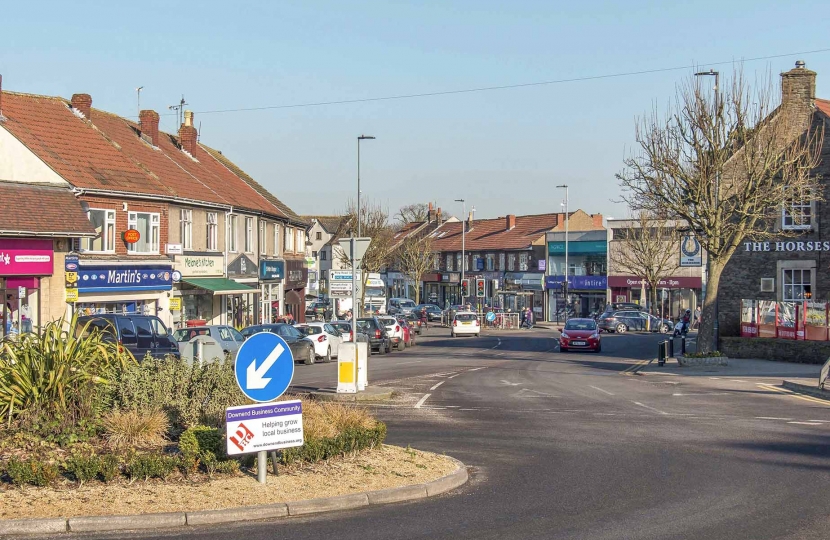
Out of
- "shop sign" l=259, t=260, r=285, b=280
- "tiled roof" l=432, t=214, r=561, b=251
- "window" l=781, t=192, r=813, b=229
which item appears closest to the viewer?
"window" l=781, t=192, r=813, b=229

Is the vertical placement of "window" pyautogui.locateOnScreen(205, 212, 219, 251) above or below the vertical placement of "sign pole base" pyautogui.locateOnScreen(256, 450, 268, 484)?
above

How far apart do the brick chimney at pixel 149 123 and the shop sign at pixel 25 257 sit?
15.5 m

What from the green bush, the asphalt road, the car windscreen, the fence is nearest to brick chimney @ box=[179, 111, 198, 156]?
the car windscreen

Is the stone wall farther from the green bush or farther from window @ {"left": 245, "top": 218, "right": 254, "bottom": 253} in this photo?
the green bush

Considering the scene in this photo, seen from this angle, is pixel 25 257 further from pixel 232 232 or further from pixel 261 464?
pixel 261 464

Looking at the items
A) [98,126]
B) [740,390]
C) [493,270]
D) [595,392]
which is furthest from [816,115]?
[493,270]

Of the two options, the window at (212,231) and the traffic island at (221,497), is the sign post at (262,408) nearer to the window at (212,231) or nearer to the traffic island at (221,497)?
the traffic island at (221,497)

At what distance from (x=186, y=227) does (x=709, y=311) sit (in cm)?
2117

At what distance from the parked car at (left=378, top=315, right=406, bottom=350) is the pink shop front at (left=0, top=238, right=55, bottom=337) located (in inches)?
683

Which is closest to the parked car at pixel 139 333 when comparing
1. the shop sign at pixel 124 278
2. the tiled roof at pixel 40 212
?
the tiled roof at pixel 40 212

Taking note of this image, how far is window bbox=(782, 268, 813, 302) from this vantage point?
1407 inches

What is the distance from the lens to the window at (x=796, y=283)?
1407 inches

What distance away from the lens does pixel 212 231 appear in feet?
135

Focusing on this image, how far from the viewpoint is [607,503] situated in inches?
392
